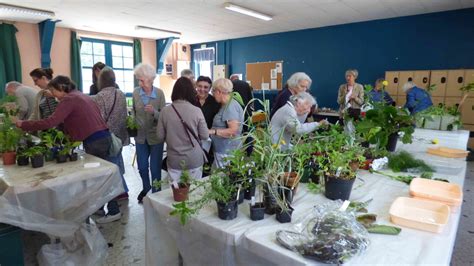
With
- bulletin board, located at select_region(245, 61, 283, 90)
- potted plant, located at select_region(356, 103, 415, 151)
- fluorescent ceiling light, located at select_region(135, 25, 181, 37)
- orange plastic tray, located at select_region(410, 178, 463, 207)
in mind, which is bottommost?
orange plastic tray, located at select_region(410, 178, 463, 207)

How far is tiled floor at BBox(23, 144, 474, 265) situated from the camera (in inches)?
85.4

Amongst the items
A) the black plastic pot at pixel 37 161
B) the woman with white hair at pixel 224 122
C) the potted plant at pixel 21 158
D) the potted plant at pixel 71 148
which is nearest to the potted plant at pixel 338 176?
the woman with white hair at pixel 224 122

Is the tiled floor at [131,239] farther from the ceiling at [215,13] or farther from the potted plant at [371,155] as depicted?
the ceiling at [215,13]

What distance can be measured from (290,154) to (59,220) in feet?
4.94

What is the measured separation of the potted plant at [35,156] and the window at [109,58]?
6.08m

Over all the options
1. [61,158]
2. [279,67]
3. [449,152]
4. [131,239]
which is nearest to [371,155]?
[449,152]

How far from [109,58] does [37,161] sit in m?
7.05

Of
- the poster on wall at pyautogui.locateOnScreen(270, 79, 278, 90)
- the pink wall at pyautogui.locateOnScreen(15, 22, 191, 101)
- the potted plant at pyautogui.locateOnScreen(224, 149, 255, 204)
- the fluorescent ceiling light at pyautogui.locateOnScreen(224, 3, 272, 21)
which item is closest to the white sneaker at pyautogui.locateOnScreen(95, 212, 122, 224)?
the potted plant at pyautogui.locateOnScreen(224, 149, 255, 204)

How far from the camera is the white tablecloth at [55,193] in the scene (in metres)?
1.70

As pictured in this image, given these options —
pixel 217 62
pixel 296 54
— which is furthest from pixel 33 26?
pixel 296 54

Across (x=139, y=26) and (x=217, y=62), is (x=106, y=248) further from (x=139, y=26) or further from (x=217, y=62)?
(x=217, y=62)

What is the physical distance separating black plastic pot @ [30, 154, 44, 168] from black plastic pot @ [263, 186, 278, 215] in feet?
5.68

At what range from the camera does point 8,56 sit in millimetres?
6301

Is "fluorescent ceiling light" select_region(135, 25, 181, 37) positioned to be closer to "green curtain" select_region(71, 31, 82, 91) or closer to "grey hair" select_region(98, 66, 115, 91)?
"green curtain" select_region(71, 31, 82, 91)
